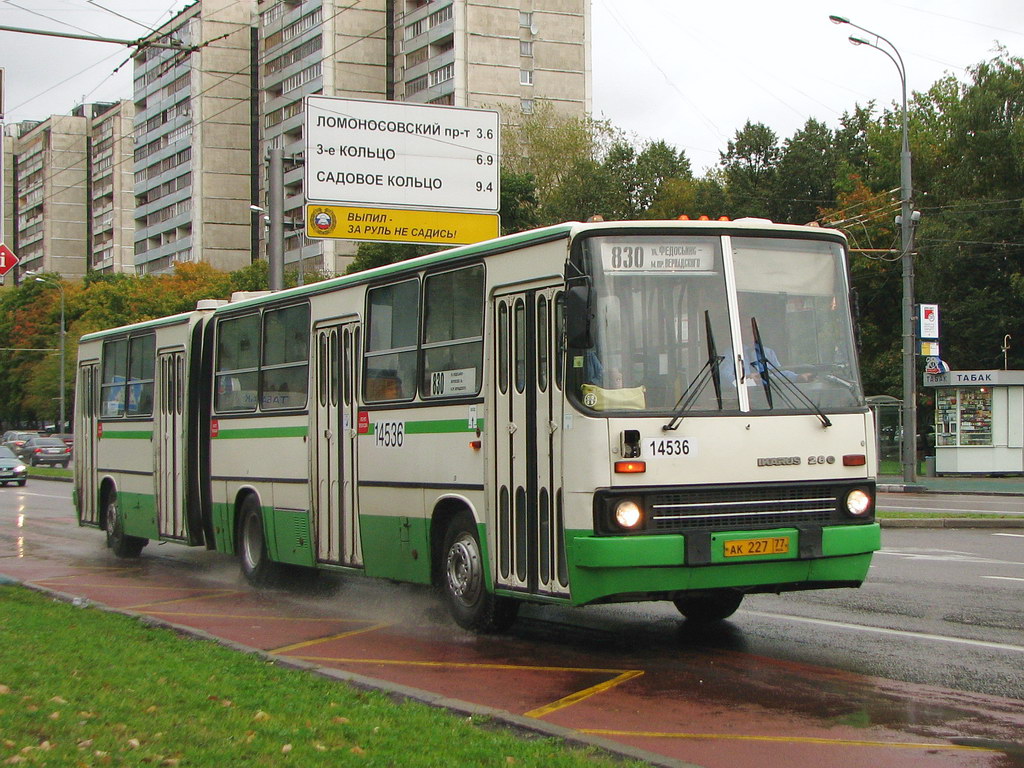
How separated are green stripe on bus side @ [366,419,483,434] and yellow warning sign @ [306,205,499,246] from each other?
1380 centimetres

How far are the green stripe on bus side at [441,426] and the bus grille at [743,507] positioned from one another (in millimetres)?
1984

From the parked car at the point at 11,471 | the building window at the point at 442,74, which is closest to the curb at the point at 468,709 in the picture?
the parked car at the point at 11,471

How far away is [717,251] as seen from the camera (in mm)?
9727

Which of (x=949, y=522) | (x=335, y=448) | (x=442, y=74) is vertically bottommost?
(x=949, y=522)

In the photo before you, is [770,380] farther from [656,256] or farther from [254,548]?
[254,548]

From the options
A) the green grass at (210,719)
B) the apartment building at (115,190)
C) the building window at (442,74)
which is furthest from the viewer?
the apartment building at (115,190)

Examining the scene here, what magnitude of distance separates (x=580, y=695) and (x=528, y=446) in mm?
2215

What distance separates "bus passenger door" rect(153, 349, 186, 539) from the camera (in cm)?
1705

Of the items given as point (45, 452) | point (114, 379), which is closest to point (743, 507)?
point (114, 379)

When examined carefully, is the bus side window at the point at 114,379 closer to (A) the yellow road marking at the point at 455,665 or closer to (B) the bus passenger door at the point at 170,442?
(B) the bus passenger door at the point at 170,442

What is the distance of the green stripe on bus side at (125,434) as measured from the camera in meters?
18.1

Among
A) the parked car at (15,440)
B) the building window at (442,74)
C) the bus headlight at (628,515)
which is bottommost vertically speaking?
the bus headlight at (628,515)

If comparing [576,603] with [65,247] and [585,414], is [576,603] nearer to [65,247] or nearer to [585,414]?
[585,414]

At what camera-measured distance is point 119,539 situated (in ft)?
62.1
